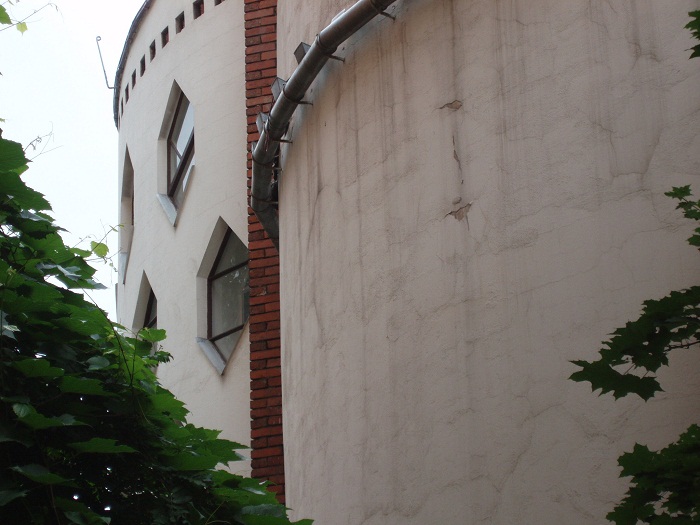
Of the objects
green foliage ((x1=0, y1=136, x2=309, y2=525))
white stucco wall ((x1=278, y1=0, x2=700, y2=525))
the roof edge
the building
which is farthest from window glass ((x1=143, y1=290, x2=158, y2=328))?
green foliage ((x1=0, y1=136, x2=309, y2=525))

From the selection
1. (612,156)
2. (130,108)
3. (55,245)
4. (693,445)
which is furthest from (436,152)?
(130,108)

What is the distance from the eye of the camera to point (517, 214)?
612 centimetres

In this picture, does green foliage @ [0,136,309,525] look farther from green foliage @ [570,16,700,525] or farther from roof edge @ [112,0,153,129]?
roof edge @ [112,0,153,129]

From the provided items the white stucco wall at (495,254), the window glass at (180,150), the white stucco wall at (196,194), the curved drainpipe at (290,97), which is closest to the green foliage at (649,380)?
the white stucco wall at (495,254)

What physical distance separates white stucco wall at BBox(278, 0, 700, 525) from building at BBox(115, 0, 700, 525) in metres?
0.01

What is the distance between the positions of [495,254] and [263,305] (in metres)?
3.97

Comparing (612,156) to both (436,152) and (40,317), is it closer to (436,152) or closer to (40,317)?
(436,152)

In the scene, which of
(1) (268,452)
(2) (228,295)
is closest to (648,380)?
(1) (268,452)

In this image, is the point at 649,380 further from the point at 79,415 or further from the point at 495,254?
the point at 495,254

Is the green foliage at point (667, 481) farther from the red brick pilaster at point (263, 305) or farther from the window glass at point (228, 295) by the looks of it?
the window glass at point (228, 295)

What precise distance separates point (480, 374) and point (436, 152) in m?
1.28

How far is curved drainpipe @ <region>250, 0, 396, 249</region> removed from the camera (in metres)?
7.12

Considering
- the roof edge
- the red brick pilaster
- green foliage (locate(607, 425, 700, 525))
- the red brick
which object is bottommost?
green foliage (locate(607, 425, 700, 525))

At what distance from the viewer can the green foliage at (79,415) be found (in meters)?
4.04
